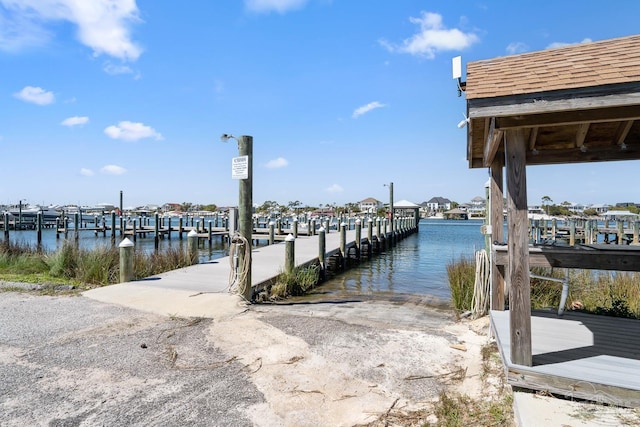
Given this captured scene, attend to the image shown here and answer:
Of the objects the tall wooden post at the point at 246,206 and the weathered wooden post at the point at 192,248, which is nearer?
the tall wooden post at the point at 246,206

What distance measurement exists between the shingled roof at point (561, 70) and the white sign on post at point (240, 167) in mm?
4390

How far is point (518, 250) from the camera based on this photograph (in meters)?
3.25

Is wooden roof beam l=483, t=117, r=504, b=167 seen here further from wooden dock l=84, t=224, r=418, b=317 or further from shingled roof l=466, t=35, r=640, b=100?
wooden dock l=84, t=224, r=418, b=317

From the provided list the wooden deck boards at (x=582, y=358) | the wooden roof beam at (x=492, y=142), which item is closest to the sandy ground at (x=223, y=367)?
the wooden deck boards at (x=582, y=358)

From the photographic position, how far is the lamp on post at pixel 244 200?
7.02m

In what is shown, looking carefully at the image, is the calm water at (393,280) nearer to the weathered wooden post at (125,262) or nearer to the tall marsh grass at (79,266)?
the tall marsh grass at (79,266)

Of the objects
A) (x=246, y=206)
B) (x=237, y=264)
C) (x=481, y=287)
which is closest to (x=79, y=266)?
(x=237, y=264)

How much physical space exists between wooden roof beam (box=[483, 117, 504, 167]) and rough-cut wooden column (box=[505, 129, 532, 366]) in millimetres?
260

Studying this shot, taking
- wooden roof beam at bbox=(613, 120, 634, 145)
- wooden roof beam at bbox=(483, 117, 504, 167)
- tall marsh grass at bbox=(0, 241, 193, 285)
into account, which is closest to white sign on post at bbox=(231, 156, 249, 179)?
tall marsh grass at bbox=(0, 241, 193, 285)

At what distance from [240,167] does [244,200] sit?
23.7 inches

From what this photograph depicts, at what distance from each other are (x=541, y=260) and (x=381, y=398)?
223 centimetres

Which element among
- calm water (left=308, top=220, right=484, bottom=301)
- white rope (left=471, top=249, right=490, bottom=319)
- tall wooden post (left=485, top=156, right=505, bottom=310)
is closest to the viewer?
tall wooden post (left=485, top=156, right=505, bottom=310)

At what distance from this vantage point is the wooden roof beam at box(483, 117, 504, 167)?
353cm

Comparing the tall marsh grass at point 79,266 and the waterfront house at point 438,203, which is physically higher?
the waterfront house at point 438,203
